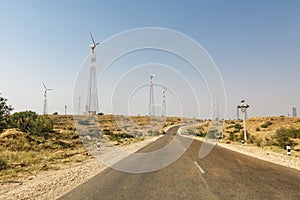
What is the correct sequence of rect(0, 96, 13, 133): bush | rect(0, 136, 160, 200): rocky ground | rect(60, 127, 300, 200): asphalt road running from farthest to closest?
rect(0, 96, 13, 133): bush → rect(0, 136, 160, 200): rocky ground → rect(60, 127, 300, 200): asphalt road

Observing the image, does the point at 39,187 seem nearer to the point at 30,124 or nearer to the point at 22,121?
the point at 30,124

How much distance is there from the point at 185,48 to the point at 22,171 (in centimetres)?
1431

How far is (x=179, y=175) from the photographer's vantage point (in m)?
9.10

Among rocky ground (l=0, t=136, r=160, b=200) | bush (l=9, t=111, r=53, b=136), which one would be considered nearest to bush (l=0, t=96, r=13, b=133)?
bush (l=9, t=111, r=53, b=136)

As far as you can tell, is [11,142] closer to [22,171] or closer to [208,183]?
[22,171]

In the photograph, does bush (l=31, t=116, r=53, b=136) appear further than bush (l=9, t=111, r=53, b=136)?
No

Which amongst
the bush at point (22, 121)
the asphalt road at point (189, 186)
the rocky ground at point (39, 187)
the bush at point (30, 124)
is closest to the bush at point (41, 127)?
the bush at point (30, 124)

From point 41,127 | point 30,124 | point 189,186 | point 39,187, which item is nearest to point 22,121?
point 30,124

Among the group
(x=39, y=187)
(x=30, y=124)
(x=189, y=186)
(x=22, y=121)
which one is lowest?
(x=39, y=187)

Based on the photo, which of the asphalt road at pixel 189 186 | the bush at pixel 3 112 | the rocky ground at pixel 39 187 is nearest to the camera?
the asphalt road at pixel 189 186

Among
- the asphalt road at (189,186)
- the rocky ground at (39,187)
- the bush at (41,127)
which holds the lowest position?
the rocky ground at (39,187)

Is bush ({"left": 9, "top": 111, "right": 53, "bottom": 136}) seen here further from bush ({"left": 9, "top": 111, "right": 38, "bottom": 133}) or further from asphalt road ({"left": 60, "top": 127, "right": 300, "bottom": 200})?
asphalt road ({"left": 60, "top": 127, "right": 300, "bottom": 200})

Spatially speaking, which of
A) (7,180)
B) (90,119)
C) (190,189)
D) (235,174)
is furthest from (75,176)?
(90,119)

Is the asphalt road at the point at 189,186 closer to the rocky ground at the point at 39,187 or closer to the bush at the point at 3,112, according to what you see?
the rocky ground at the point at 39,187
